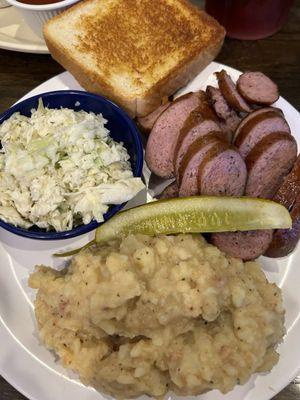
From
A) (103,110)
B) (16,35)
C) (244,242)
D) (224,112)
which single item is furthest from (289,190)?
(16,35)

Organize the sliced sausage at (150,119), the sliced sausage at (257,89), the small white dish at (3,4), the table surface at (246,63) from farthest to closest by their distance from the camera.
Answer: the small white dish at (3,4) → the table surface at (246,63) → the sliced sausage at (150,119) → the sliced sausage at (257,89)

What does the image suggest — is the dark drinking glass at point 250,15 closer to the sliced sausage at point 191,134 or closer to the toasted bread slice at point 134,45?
the toasted bread slice at point 134,45

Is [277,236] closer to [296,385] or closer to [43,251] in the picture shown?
[296,385]

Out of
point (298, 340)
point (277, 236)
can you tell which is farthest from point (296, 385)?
point (277, 236)

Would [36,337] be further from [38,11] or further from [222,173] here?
[38,11]

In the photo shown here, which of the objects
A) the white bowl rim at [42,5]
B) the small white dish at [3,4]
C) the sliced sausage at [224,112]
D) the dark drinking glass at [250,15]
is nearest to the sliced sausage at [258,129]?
the sliced sausage at [224,112]

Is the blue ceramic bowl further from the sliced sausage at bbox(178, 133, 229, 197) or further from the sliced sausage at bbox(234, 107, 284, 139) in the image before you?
the sliced sausage at bbox(234, 107, 284, 139)
